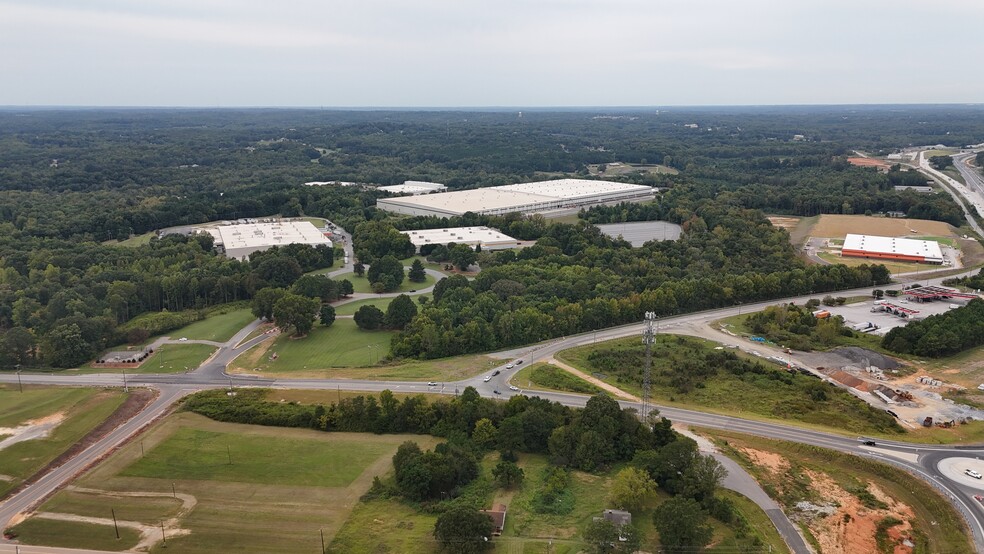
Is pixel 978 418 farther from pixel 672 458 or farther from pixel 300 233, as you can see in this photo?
pixel 300 233

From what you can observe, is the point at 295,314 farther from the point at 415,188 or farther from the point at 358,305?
the point at 415,188

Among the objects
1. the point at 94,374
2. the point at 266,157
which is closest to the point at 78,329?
the point at 94,374

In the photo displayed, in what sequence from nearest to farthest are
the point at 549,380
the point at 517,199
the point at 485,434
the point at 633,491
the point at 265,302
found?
the point at 633,491, the point at 485,434, the point at 549,380, the point at 265,302, the point at 517,199

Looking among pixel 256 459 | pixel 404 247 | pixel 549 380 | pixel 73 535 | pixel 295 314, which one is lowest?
pixel 73 535

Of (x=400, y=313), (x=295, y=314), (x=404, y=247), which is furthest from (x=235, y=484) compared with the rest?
(x=404, y=247)

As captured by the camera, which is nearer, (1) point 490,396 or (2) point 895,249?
(1) point 490,396

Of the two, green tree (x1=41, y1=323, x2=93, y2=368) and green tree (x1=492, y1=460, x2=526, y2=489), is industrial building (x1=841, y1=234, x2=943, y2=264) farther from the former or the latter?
green tree (x1=41, y1=323, x2=93, y2=368)
